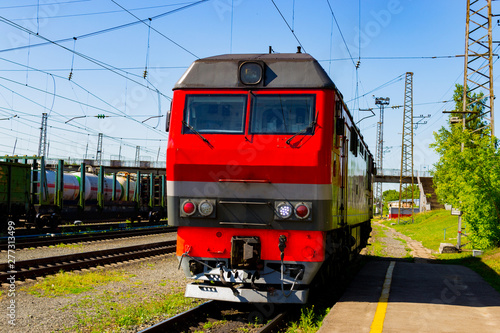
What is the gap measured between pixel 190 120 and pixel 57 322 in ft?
11.4

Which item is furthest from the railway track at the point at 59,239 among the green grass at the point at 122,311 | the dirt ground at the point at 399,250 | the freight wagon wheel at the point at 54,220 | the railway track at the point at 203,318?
the railway track at the point at 203,318

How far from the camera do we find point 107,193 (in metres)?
34.2

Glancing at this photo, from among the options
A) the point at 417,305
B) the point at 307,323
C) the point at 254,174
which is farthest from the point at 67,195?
the point at 417,305

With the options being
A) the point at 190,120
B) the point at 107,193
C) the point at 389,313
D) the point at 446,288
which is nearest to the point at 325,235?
the point at 389,313

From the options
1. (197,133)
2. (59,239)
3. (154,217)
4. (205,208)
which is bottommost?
(154,217)

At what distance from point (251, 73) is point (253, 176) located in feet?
5.35

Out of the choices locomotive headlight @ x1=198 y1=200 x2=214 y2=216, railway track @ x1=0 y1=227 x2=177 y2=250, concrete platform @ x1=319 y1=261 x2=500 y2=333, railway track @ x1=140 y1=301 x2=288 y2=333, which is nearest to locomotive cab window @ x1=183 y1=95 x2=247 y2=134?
locomotive headlight @ x1=198 y1=200 x2=214 y2=216

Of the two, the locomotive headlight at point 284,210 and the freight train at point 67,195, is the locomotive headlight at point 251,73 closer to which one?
the locomotive headlight at point 284,210

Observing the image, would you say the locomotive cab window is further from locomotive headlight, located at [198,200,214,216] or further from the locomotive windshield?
locomotive headlight, located at [198,200,214,216]

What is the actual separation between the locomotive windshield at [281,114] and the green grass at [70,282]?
15.6 ft

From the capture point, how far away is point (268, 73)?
8367 millimetres

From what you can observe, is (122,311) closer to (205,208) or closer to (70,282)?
(205,208)

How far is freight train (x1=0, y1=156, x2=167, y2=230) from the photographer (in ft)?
72.0

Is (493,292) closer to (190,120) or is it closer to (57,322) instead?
(190,120)
